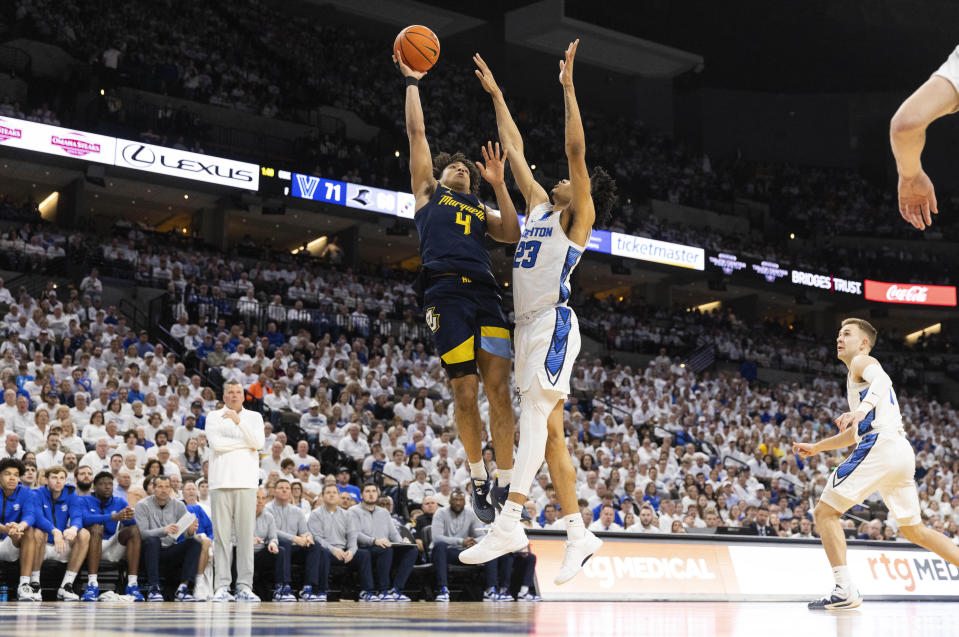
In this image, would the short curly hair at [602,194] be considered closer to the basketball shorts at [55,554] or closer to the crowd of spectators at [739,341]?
the basketball shorts at [55,554]

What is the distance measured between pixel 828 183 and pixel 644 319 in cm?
1458

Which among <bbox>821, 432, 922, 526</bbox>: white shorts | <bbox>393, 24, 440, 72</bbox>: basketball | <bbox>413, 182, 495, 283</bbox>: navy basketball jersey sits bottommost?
<bbox>821, 432, 922, 526</bbox>: white shorts

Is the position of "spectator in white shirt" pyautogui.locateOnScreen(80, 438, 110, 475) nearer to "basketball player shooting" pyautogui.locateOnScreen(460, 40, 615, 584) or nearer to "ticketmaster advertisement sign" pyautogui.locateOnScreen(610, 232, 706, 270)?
"basketball player shooting" pyautogui.locateOnScreen(460, 40, 615, 584)

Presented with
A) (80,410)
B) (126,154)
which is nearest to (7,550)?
(80,410)

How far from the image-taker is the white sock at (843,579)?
279 inches

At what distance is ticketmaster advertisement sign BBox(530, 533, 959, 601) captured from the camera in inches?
412

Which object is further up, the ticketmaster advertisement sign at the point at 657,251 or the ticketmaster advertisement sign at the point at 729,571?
the ticketmaster advertisement sign at the point at 657,251

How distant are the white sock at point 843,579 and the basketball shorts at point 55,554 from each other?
22.3 feet

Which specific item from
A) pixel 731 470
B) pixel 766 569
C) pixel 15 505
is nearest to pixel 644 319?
pixel 731 470

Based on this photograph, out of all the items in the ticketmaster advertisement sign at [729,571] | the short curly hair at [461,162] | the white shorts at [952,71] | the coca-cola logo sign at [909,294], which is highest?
the coca-cola logo sign at [909,294]

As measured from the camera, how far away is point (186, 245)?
970 inches

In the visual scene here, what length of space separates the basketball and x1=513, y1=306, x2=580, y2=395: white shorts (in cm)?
180

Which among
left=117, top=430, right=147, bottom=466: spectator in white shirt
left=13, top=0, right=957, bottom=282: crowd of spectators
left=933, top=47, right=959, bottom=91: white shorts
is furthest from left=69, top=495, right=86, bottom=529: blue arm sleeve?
left=13, top=0, right=957, bottom=282: crowd of spectators

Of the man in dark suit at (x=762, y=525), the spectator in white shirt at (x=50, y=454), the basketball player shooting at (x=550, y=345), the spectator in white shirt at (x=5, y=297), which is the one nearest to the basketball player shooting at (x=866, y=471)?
the basketball player shooting at (x=550, y=345)
